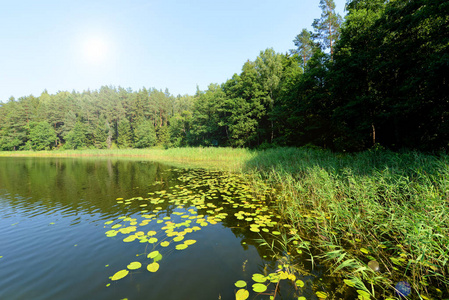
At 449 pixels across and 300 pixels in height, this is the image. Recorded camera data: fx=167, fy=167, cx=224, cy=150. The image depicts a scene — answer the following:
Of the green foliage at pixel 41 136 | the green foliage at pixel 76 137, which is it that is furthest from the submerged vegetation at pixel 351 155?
the green foliage at pixel 41 136

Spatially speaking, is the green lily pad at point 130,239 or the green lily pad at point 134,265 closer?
the green lily pad at point 134,265

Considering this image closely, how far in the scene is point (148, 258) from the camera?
11.2 ft

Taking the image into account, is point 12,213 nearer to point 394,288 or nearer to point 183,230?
point 183,230

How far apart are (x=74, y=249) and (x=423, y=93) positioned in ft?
48.4

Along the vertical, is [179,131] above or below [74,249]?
above

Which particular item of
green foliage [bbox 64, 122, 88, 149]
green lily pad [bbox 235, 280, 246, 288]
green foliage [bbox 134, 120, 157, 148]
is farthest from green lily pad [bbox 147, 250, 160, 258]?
green foliage [bbox 64, 122, 88, 149]

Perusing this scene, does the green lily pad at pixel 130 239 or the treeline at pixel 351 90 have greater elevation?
the treeline at pixel 351 90

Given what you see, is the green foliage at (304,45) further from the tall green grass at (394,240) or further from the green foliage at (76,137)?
the green foliage at (76,137)

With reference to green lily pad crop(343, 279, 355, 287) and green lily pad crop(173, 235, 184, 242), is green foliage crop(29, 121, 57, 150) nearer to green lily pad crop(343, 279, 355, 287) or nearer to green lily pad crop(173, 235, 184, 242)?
green lily pad crop(173, 235, 184, 242)

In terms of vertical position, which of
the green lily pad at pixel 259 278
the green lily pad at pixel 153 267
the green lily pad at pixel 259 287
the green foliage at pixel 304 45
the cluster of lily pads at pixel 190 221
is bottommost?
the cluster of lily pads at pixel 190 221

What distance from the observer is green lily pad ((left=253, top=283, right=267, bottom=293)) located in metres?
2.53

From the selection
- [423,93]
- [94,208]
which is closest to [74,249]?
[94,208]

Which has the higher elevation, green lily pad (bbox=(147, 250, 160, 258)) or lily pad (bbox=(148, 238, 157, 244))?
green lily pad (bbox=(147, 250, 160, 258))

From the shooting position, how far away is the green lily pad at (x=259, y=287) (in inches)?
99.5
